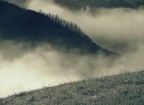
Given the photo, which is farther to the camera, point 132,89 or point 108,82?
point 108,82

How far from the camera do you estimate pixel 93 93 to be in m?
28.4

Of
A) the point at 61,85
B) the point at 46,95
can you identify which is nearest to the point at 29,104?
the point at 46,95

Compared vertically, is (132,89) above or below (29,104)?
above

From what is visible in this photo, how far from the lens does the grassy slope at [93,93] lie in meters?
25.9

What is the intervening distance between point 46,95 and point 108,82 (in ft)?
11.3

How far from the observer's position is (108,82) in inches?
1189

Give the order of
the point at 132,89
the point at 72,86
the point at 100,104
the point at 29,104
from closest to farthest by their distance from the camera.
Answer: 1. the point at 100,104
2. the point at 132,89
3. the point at 29,104
4. the point at 72,86

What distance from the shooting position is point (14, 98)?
31812 millimetres

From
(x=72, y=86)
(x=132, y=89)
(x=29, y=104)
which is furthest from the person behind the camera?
(x=72, y=86)

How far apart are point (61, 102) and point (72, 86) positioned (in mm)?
3862

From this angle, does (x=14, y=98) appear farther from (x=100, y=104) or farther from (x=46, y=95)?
(x=100, y=104)

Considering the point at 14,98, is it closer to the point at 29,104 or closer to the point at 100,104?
the point at 29,104

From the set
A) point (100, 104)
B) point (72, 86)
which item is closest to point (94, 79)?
point (72, 86)

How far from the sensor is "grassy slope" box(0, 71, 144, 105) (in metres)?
25.9
